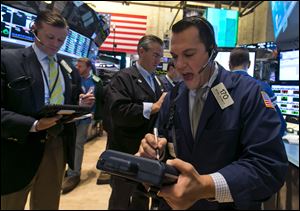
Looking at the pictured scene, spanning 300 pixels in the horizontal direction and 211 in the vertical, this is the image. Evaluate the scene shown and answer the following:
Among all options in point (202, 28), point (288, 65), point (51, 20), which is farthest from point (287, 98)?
point (51, 20)

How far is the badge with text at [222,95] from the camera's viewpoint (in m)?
0.60

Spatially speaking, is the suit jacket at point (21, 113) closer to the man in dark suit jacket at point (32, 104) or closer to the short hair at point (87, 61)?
the man in dark suit jacket at point (32, 104)

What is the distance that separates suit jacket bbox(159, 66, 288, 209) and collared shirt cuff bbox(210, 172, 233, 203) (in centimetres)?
5

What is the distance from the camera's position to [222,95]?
608 millimetres

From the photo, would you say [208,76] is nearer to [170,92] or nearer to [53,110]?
[170,92]

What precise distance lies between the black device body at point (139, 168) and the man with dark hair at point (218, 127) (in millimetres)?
135

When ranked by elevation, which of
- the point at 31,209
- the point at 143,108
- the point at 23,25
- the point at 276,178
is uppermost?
the point at 23,25

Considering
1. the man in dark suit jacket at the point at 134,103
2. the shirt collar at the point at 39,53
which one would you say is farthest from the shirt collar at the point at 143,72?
the shirt collar at the point at 39,53

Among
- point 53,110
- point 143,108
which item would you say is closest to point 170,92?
point 143,108

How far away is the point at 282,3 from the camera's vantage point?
63 centimetres

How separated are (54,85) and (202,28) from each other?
68cm

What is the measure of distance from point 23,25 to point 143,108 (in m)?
0.49

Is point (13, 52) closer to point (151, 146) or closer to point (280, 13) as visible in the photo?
point (151, 146)

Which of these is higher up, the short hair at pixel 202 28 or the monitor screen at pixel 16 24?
the monitor screen at pixel 16 24
